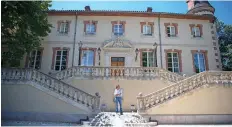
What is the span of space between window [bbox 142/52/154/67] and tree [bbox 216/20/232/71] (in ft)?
33.3

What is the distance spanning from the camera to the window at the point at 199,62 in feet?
55.0

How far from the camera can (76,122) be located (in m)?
9.37

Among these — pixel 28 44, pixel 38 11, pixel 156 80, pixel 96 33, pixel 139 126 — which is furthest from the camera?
pixel 96 33

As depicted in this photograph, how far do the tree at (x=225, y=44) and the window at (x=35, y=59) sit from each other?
62.8 feet

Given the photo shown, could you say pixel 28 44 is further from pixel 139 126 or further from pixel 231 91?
pixel 231 91

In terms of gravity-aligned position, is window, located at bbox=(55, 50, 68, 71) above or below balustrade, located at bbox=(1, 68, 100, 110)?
above

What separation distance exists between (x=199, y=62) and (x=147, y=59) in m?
4.53

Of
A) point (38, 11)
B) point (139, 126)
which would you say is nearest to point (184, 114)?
point (139, 126)

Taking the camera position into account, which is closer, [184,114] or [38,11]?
[184,114]

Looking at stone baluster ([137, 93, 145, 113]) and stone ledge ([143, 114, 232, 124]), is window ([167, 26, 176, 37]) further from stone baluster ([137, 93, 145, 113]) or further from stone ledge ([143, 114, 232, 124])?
stone baluster ([137, 93, 145, 113])

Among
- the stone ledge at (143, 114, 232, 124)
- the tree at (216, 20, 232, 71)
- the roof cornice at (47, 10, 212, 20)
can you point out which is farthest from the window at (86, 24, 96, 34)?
the tree at (216, 20, 232, 71)

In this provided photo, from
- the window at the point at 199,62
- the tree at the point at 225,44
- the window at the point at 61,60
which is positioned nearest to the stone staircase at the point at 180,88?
the window at the point at 199,62

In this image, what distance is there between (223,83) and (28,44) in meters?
11.4

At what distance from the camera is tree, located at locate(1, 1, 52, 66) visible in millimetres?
9094
